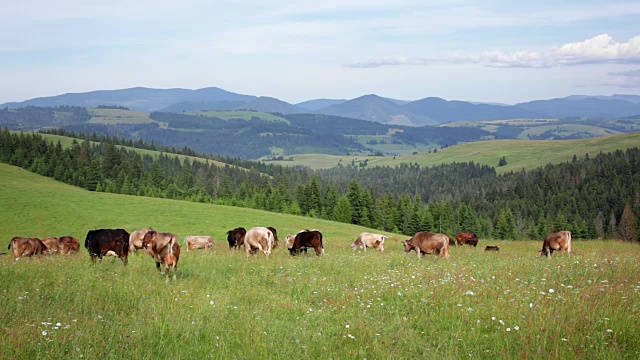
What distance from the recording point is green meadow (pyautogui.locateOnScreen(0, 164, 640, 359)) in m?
8.28

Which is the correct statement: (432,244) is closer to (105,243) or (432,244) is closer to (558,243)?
(558,243)

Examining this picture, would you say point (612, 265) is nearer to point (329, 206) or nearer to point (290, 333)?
point (290, 333)

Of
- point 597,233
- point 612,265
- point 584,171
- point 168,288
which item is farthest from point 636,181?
point 168,288

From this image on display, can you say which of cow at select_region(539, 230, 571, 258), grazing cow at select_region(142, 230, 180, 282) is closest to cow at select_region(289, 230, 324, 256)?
grazing cow at select_region(142, 230, 180, 282)

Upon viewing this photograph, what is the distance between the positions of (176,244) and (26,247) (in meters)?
15.0

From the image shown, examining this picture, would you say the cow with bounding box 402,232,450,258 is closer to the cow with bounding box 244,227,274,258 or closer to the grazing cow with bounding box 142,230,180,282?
the cow with bounding box 244,227,274,258

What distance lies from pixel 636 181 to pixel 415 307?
166m

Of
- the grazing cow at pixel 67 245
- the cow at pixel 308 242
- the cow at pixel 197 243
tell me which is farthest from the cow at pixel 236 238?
the grazing cow at pixel 67 245

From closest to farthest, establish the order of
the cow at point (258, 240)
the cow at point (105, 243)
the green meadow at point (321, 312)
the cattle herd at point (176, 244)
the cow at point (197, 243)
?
the green meadow at point (321, 312), the cattle herd at point (176, 244), the cow at point (105, 243), the cow at point (258, 240), the cow at point (197, 243)

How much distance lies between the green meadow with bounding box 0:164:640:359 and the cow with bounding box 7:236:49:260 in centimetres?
1071

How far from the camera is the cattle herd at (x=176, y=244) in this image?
1585cm

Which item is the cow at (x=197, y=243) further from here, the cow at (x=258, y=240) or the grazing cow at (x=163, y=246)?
the grazing cow at (x=163, y=246)

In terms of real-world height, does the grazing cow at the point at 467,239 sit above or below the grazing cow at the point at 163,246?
below

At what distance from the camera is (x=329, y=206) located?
100 metres
